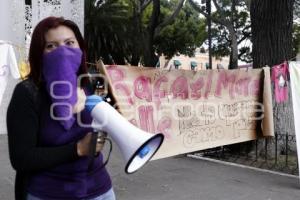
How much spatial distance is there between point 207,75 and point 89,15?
76.5 ft

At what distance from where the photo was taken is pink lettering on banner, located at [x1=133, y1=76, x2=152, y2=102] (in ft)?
18.5

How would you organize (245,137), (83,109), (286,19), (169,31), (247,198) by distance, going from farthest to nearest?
(169,31), (286,19), (245,137), (247,198), (83,109)

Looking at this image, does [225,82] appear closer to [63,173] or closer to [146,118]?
[146,118]

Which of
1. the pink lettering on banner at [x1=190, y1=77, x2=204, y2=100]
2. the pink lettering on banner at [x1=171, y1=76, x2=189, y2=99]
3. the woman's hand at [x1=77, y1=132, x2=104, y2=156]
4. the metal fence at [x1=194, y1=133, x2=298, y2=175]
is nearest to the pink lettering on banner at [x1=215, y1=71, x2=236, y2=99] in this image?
the pink lettering on banner at [x1=190, y1=77, x2=204, y2=100]

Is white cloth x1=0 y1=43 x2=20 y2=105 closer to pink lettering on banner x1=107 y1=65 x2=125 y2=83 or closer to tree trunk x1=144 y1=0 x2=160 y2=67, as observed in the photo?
pink lettering on banner x1=107 y1=65 x2=125 y2=83

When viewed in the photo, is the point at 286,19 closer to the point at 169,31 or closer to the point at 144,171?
the point at 144,171

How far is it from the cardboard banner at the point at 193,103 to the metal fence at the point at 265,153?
755 mm

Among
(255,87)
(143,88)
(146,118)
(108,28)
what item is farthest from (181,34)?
(146,118)

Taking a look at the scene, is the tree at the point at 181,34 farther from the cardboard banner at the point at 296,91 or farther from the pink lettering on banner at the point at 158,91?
the pink lettering on banner at the point at 158,91

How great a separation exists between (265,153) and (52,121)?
6.62 meters

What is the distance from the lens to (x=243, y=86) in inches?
277

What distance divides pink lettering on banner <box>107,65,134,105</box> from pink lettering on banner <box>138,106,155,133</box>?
19 cm

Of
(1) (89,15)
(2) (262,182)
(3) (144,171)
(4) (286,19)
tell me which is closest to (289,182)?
(2) (262,182)

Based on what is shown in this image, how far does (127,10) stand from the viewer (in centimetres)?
2973
